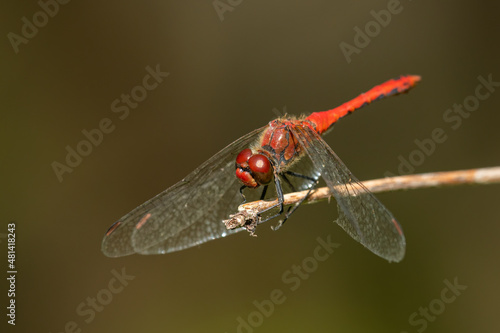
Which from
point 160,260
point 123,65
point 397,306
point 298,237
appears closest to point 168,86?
point 123,65

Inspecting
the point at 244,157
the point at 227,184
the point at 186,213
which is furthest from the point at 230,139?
the point at 244,157

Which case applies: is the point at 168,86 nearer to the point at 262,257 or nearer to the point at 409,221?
the point at 262,257

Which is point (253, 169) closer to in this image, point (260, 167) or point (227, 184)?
point (260, 167)

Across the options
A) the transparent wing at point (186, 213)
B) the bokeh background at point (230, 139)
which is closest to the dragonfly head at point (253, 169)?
the transparent wing at point (186, 213)

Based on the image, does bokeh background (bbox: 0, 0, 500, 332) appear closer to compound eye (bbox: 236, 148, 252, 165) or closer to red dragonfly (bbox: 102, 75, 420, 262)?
red dragonfly (bbox: 102, 75, 420, 262)

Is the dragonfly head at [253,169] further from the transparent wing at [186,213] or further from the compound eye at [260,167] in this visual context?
the transparent wing at [186,213]
